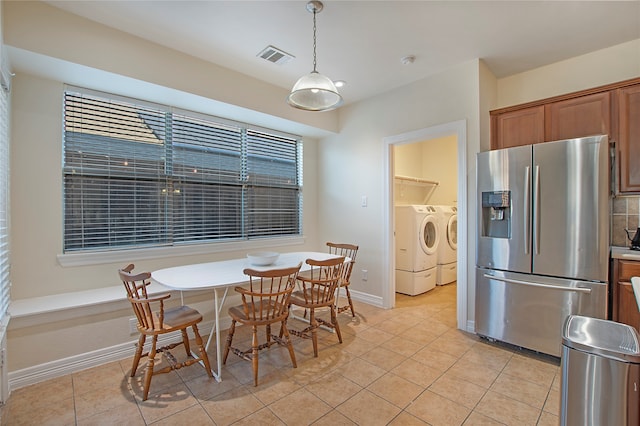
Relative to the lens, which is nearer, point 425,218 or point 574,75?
point 574,75

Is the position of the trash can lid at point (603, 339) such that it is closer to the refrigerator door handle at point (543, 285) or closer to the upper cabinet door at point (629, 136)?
the refrigerator door handle at point (543, 285)

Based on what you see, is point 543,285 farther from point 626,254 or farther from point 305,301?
point 305,301

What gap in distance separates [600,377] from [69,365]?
322 centimetres

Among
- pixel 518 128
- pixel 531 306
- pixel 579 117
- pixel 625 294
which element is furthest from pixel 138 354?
pixel 579 117

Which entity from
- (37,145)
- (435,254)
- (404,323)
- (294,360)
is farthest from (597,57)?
(37,145)

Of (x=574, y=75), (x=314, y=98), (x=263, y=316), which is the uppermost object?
(x=574, y=75)

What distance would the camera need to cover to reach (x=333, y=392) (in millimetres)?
2047

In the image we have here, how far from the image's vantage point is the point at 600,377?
3.60ft

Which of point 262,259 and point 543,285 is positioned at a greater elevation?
point 262,259

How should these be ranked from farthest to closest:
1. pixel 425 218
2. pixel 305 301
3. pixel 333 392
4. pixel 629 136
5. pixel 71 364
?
1. pixel 425 218
2. pixel 305 301
3. pixel 629 136
4. pixel 71 364
5. pixel 333 392

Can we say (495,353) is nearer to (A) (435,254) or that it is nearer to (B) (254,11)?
(A) (435,254)

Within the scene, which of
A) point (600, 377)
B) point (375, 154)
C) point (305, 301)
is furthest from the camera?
point (375, 154)

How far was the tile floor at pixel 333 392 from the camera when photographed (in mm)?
1797

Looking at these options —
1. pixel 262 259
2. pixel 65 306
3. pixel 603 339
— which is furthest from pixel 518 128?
pixel 65 306
